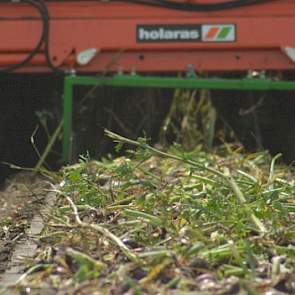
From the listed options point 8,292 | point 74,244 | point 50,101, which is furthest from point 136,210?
point 50,101

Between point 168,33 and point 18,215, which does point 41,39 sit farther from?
point 18,215

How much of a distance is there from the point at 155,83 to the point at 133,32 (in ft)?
1.10

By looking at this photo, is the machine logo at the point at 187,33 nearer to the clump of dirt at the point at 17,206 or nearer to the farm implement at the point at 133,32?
the farm implement at the point at 133,32

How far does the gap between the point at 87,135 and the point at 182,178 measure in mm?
1709

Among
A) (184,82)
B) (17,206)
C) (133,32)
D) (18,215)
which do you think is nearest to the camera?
(18,215)

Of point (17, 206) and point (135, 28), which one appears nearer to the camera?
point (17, 206)

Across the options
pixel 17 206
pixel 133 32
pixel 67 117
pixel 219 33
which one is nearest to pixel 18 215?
pixel 17 206

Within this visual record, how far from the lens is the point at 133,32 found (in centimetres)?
473

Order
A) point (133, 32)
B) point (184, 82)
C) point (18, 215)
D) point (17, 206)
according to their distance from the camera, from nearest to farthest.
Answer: point (18, 215)
point (17, 206)
point (184, 82)
point (133, 32)

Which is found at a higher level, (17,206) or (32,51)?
(32,51)

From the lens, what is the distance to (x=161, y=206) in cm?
277

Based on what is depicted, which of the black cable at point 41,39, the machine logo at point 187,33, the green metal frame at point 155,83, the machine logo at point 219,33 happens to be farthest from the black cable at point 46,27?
the machine logo at point 219,33

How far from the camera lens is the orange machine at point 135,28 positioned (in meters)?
4.70

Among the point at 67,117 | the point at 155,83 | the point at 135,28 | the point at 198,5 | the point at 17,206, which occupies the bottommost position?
the point at 17,206
